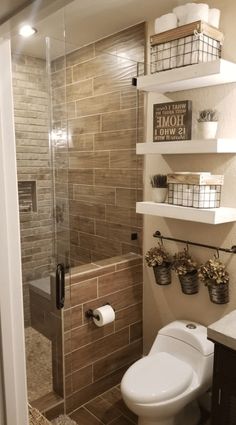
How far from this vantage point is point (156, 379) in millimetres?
1745

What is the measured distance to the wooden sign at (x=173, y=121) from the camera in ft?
6.23

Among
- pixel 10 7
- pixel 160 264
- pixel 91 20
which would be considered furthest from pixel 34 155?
pixel 10 7

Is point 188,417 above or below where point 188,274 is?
below

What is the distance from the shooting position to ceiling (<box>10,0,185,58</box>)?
6.43ft

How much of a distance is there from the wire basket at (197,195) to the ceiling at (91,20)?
1.15m

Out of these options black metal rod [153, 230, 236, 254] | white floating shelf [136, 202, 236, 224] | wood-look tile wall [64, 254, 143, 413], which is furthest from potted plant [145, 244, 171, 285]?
white floating shelf [136, 202, 236, 224]

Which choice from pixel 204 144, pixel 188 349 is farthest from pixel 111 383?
pixel 204 144

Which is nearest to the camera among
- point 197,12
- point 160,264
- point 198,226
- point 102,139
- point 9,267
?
point 9,267

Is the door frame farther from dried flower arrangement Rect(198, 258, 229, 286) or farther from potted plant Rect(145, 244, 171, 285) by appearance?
potted plant Rect(145, 244, 171, 285)

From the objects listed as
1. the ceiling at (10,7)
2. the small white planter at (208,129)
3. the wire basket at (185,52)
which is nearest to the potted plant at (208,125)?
the small white planter at (208,129)

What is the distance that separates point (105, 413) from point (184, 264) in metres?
1.12

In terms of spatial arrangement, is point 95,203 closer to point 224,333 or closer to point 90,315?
point 90,315

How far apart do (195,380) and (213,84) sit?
1711mm

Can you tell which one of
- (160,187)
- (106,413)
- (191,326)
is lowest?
(106,413)
